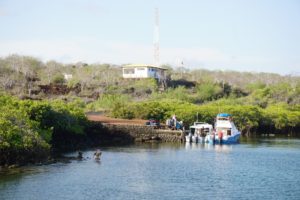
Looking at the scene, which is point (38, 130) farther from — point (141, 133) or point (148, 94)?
point (148, 94)

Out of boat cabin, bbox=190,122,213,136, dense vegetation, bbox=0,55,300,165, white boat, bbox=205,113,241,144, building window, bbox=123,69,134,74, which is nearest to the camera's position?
dense vegetation, bbox=0,55,300,165

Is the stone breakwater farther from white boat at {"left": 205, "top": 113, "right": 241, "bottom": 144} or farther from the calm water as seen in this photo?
the calm water

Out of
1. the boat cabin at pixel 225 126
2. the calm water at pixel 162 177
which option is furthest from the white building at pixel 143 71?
the calm water at pixel 162 177

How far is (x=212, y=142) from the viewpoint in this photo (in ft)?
241

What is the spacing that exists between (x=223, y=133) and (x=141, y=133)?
10515mm

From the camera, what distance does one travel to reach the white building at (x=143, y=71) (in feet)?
407

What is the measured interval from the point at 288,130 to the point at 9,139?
6719 centimetres

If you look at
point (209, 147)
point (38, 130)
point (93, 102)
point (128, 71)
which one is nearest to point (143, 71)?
point (128, 71)

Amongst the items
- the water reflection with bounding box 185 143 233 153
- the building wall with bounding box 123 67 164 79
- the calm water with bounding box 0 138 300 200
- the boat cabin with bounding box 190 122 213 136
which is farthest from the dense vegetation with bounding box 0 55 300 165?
the water reflection with bounding box 185 143 233 153

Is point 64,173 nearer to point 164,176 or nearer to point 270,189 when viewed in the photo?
point 164,176

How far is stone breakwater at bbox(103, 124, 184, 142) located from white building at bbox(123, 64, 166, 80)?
5015 centimetres

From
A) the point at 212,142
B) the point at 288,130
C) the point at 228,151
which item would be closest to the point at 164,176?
the point at 228,151

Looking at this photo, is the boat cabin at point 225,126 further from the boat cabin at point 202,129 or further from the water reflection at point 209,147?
the water reflection at point 209,147

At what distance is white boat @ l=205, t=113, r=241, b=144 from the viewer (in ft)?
243
